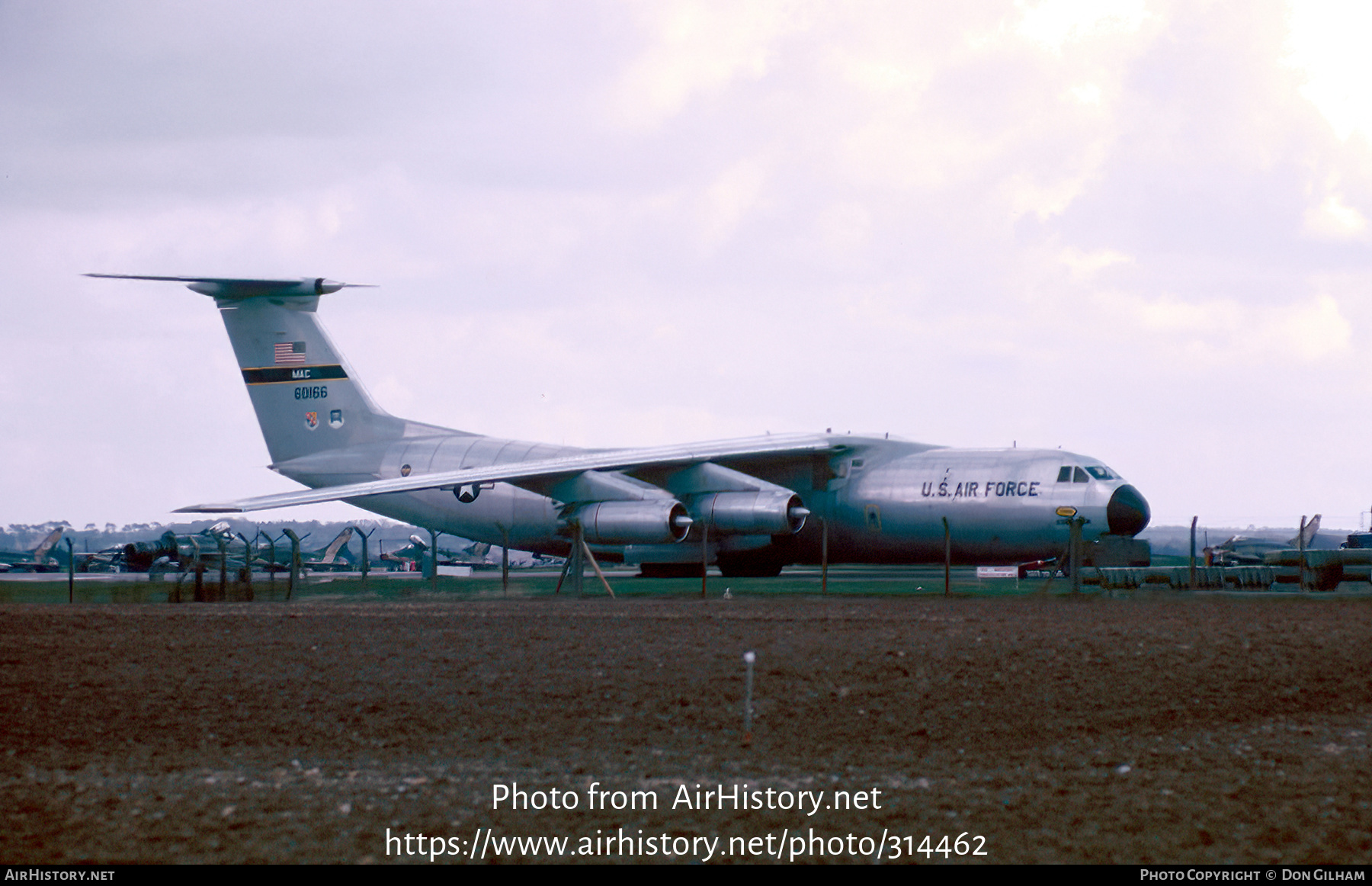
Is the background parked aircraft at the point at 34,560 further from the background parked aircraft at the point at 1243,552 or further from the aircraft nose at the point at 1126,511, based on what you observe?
the aircraft nose at the point at 1126,511

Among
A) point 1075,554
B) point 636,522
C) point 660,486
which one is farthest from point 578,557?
point 1075,554

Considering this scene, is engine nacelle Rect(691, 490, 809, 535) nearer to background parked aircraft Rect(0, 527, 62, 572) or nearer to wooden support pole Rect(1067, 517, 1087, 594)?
wooden support pole Rect(1067, 517, 1087, 594)

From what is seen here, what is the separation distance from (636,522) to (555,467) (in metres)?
2.39

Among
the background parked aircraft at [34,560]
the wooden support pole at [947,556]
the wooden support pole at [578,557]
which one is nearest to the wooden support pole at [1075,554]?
the wooden support pole at [947,556]

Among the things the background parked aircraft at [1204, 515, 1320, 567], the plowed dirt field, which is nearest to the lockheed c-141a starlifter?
the plowed dirt field

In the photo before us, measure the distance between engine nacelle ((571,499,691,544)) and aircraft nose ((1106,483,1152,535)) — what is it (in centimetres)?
815

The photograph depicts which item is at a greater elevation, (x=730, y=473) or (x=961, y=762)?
(x=730, y=473)

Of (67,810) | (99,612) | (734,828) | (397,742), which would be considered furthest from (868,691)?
(99,612)

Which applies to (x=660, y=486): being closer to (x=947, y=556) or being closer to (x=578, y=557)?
(x=578, y=557)

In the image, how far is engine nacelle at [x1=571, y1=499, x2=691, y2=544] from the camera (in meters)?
27.6

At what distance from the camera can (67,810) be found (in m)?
7.76

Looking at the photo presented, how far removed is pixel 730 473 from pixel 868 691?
17.5 m

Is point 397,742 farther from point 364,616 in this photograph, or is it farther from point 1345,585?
A: point 1345,585

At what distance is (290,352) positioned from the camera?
3522cm
